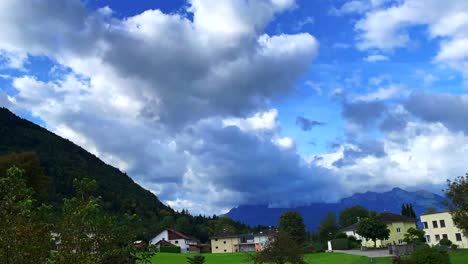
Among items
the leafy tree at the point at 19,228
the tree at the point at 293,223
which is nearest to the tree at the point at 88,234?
the leafy tree at the point at 19,228

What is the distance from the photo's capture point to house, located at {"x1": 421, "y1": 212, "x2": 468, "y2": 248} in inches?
4227

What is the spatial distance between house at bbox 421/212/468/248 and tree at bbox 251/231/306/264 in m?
61.8

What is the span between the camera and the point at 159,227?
195 meters

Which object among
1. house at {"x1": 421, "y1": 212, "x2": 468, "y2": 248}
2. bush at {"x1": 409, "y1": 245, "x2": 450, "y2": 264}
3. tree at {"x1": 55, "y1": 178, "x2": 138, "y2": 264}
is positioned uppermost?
house at {"x1": 421, "y1": 212, "x2": 468, "y2": 248}

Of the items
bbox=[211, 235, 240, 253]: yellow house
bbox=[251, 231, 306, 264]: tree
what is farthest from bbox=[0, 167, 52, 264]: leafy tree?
bbox=[211, 235, 240, 253]: yellow house

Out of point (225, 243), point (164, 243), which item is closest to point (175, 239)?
point (164, 243)

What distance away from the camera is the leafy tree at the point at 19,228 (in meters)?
12.3

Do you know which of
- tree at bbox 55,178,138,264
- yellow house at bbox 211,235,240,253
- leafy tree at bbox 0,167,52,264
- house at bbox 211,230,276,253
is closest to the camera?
leafy tree at bbox 0,167,52,264

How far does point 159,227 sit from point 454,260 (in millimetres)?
144581

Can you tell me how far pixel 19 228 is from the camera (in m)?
12.5

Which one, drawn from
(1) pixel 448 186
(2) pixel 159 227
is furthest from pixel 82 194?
(2) pixel 159 227

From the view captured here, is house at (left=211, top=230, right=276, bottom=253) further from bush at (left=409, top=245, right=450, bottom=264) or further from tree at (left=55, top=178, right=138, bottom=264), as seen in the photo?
tree at (left=55, top=178, right=138, bottom=264)

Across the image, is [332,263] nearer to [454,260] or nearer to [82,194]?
[454,260]

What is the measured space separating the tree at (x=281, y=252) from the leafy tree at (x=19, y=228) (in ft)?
155
